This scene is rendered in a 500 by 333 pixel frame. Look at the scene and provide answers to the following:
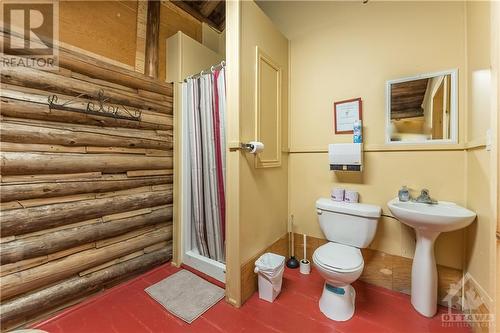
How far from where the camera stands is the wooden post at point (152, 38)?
2252mm

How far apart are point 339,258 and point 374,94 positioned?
1.47 m

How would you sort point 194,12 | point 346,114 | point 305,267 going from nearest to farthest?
point 346,114 → point 305,267 → point 194,12

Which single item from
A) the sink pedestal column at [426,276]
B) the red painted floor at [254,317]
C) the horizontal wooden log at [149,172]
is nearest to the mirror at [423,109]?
the sink pedestal column at [426,276]

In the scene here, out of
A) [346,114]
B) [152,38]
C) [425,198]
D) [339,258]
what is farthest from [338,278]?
[152,38]

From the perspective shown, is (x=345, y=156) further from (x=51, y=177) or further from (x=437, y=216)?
(x=51, y=177)

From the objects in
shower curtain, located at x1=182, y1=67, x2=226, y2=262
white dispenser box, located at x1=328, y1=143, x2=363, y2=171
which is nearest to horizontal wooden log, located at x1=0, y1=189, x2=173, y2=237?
shower curtain, located at x1=182, y1=67, x2=226, y2=262

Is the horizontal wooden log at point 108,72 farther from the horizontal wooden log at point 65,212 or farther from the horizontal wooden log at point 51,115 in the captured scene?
the horizontal wooden log at point 65,212

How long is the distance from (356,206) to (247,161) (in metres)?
1.04

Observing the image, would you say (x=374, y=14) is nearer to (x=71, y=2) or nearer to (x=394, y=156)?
(x=394, y=156)

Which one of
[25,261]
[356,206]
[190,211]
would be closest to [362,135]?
[356,206]

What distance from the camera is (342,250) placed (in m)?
1.73

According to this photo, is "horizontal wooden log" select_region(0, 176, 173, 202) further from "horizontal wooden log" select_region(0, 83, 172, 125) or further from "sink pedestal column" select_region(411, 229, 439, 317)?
"sink pedestal column" select_region(411, 229, 439, 317)

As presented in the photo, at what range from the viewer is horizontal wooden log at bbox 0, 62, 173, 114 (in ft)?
4.70

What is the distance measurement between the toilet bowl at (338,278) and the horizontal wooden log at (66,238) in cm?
168
